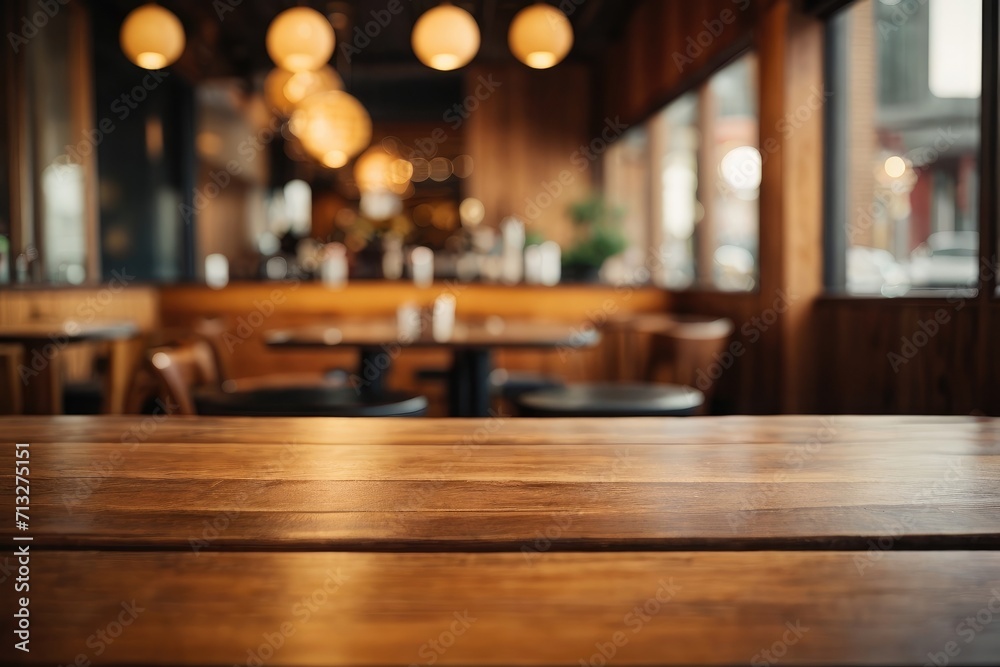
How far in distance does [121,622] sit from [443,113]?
11.2 metres

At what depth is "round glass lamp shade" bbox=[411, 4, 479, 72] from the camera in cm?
394

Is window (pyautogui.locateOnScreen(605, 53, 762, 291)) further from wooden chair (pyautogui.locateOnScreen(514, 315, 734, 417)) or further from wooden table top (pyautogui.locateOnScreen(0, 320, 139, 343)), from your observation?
Answer: wooden table top (pyautogui.locateOnScreen(0, 320, 139, 343))

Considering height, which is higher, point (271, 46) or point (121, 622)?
point (271, 46)

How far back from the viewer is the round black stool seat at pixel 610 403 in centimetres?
269

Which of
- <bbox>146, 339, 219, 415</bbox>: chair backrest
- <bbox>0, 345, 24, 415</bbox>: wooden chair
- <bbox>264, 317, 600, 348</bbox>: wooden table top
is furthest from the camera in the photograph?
<bbox>0, 345, 24, 415</bbox>: wooden chair

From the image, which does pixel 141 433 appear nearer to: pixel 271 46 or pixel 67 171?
pixel 271 46

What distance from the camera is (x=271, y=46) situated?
4.17 metres

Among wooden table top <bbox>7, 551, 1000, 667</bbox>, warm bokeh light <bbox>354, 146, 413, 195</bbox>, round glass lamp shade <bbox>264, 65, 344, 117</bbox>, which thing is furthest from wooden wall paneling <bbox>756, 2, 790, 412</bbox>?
warm bokeh light <bbox>354, 146, 413, 195</bbox>

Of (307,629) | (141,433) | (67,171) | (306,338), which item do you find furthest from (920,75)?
(67,171)

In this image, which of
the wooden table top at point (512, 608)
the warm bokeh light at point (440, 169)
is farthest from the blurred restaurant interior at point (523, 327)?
the warm bokeh light at point (440, 169)

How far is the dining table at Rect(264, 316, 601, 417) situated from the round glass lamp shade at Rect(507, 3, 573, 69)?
4.52 ft

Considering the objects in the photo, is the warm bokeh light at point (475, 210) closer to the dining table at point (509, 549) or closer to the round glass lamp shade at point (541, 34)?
the round glass lamp shade at point (541, 34)

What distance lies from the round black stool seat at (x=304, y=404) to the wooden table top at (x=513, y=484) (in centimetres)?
119

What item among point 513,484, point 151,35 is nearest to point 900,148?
point 151,35
